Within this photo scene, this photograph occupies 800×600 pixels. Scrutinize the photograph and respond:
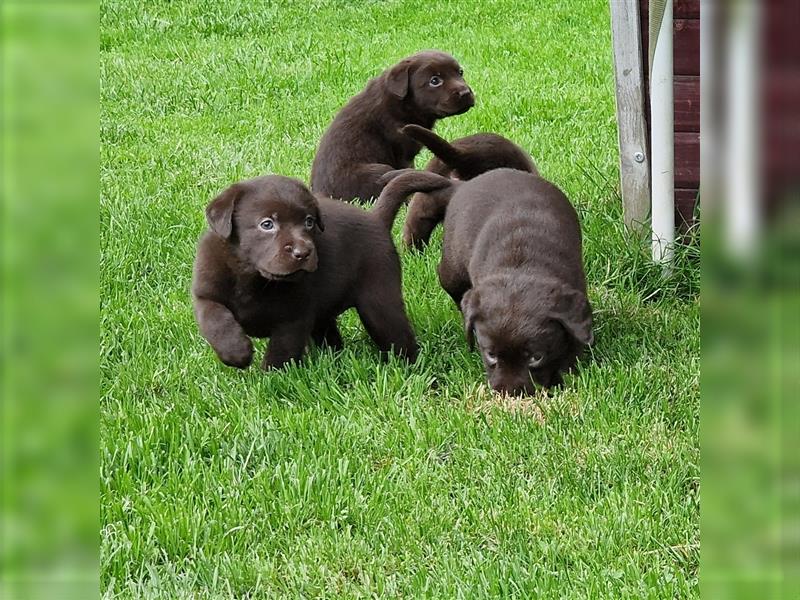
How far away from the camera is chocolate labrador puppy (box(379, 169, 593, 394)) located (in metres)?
4.02

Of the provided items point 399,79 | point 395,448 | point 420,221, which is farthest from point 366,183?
point 395,448

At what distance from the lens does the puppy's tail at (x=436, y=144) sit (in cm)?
512

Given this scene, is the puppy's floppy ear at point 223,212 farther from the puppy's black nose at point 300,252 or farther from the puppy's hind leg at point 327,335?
the puppy's hind leg at point 327,335

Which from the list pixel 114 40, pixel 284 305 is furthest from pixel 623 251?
pixel 114 40

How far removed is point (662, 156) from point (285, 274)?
75.2 inches

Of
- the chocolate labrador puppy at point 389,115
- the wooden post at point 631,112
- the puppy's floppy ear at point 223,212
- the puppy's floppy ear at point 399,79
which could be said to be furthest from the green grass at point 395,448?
the puppy's floppy ear at point 399,79

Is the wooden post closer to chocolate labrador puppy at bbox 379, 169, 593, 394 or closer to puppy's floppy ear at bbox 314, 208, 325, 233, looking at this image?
chocolate labrador puppy at bbox 379, 169, 593, 394

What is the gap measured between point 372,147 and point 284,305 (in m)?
2.78

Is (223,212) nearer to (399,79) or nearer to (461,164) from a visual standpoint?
(461,164)

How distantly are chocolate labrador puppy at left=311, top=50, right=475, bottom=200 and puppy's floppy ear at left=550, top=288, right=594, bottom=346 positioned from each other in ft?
8.94

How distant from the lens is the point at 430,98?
688cm
